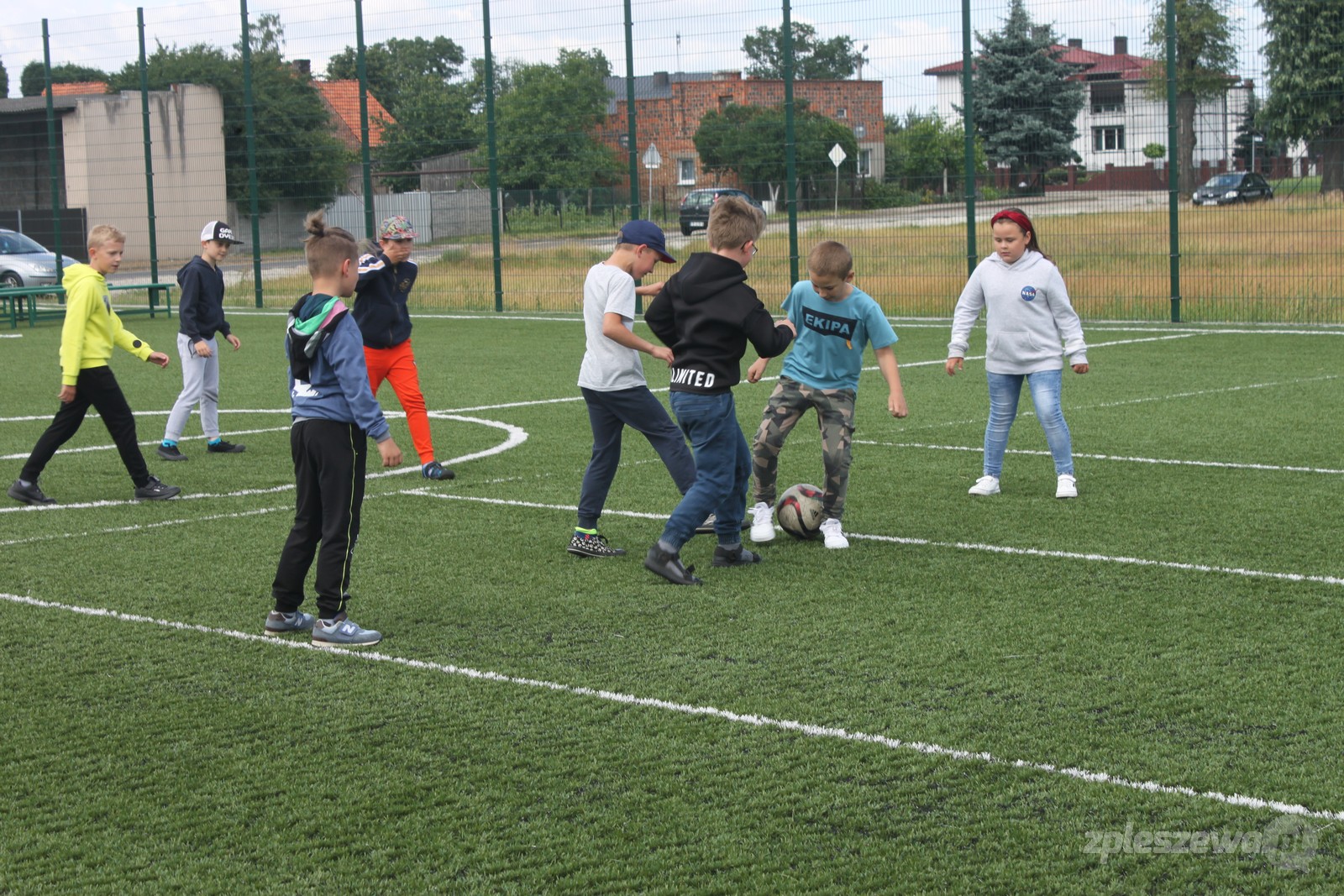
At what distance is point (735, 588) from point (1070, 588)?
150 centimetres

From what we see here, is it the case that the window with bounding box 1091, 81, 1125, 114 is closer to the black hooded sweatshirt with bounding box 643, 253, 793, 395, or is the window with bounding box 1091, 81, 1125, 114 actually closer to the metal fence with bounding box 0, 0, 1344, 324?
the metal fence with bounding box 0, 0, 1344, 324

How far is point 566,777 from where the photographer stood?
4.60m

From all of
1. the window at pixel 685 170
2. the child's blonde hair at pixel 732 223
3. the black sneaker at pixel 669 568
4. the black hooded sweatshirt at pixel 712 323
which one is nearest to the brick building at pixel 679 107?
the window at pixel 685 170

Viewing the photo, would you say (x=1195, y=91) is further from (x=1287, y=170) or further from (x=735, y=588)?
(x=735, y=588)

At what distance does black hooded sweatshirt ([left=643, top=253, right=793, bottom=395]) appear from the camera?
23.1 ft

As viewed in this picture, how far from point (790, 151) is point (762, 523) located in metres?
15.8

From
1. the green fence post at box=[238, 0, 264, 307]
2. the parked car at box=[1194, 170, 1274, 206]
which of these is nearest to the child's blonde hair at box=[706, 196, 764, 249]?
the parked car at box=[1194, 170, 1274, 206]

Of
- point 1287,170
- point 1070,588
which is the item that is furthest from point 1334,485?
point 1287,170

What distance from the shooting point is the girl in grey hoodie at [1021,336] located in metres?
9.12

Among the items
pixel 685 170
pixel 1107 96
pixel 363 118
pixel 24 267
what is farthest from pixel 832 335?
pixel 24 267

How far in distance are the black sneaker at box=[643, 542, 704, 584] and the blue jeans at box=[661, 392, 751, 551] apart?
6 cm

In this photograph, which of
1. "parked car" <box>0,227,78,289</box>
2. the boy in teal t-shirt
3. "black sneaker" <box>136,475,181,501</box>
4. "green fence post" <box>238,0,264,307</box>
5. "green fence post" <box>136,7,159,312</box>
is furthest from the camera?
"parked car" <box>0,227,78,289</box>

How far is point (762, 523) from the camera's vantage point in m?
7.87

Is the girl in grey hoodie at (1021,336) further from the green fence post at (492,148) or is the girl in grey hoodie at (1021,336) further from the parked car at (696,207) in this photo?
the green fence post at (492,148)
